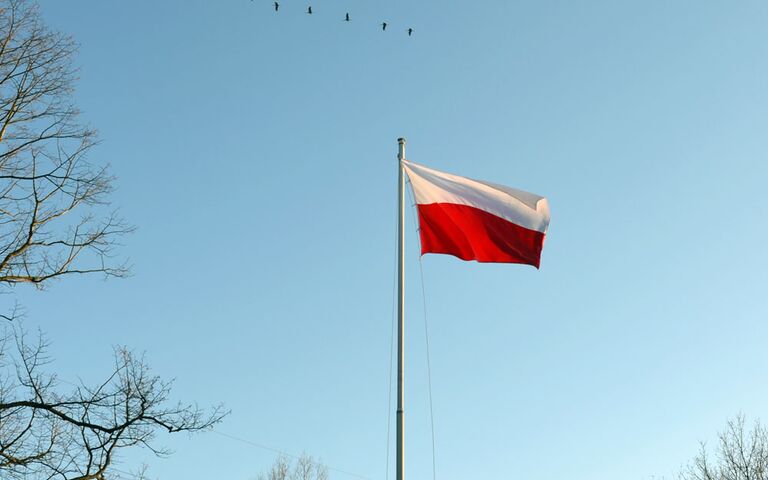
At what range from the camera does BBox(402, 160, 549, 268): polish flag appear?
17.0 metres

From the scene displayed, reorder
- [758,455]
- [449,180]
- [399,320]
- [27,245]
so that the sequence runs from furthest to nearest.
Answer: [758,455], [449,180], [27,245], [399,320]

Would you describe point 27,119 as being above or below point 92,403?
above

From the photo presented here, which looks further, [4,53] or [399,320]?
[4,53]

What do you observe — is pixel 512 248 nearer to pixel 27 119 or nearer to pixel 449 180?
pixel 449 180

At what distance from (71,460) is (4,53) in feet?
25.6

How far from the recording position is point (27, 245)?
649 inches

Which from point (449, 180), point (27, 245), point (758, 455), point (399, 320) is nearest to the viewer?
A: point (399, 320)

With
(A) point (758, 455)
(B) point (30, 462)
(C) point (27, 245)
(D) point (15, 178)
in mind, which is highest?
(A) point (758, 455)

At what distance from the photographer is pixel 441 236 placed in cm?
1695

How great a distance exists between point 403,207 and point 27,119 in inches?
296

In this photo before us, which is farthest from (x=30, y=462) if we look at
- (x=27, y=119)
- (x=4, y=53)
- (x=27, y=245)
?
(x=4, y=53)

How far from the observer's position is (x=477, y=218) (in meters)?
17.4

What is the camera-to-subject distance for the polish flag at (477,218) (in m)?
17.0

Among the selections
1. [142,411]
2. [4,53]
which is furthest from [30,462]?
[4,53]
